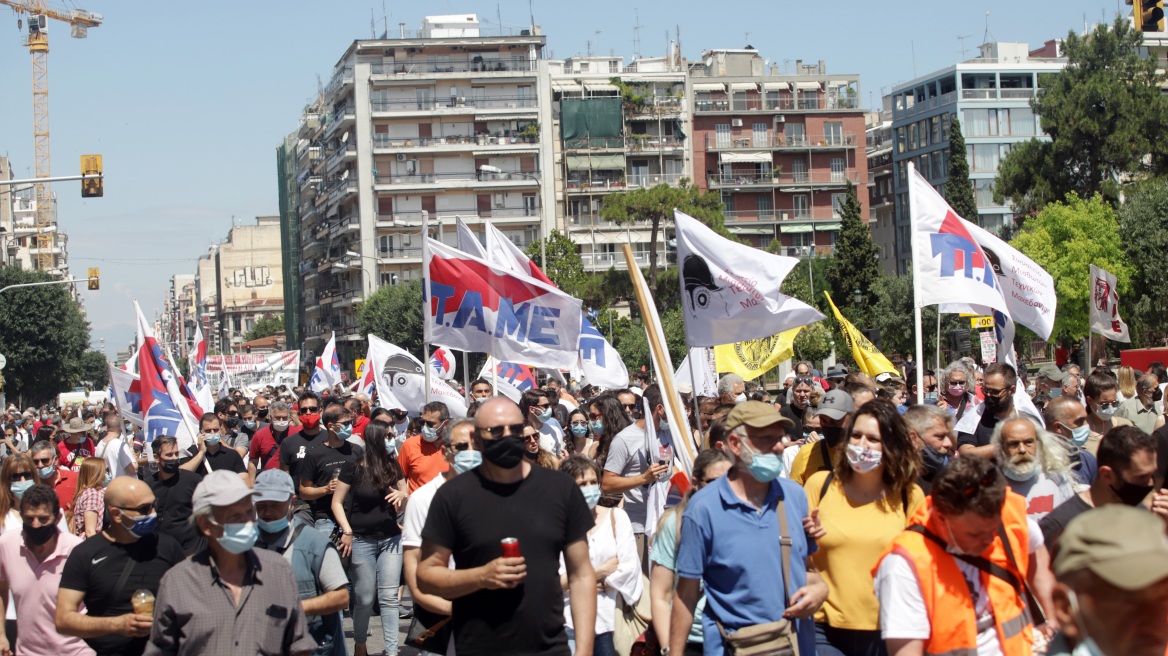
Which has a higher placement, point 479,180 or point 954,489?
point 479,180

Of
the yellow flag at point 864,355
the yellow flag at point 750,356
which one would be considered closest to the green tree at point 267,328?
the yellow flag at point 864,355

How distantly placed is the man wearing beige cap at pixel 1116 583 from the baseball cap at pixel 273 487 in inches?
172

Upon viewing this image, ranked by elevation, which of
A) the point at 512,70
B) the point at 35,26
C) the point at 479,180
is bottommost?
the point at 479,180

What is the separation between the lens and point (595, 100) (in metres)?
79.1

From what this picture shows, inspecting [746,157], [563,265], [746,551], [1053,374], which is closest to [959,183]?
[746,157]

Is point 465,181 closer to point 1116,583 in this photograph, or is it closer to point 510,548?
point 510,548

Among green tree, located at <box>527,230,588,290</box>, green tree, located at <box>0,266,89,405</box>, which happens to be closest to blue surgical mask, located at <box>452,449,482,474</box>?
green tree, located at <box>527,230,588,290</box>

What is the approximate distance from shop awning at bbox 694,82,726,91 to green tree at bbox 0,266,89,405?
1432 inches

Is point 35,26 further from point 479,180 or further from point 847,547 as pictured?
point 847,547

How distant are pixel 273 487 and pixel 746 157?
78094 millimetres

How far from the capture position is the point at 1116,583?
249cm

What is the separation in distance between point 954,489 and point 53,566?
4.30m

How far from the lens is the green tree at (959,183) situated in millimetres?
68625

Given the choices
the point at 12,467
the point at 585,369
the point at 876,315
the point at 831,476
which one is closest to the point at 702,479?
the point at 831,476
